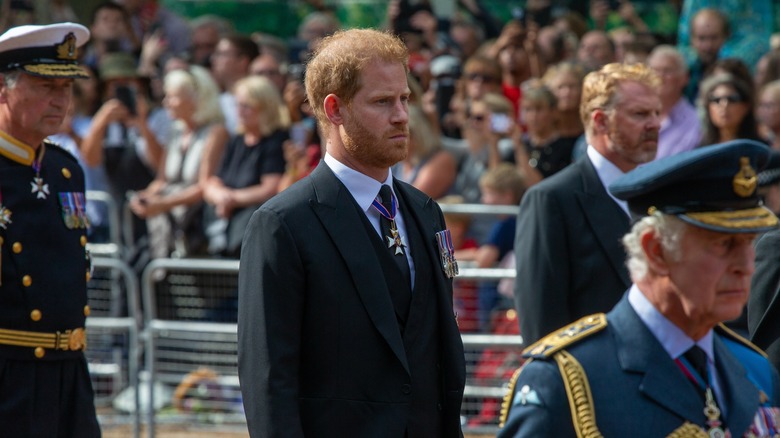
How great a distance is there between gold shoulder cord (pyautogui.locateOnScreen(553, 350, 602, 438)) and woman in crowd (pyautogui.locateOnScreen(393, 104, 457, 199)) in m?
6.00

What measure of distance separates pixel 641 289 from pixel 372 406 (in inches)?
51.4

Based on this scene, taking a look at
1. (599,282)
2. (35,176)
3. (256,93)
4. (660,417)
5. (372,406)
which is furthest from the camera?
(256,93)

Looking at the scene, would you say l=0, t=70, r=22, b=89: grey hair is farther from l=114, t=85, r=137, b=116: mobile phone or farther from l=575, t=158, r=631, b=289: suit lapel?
l=114, t=85, r=137, b=116: mobile phone

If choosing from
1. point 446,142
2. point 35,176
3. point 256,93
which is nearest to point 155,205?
point 256,93

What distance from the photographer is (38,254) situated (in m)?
5.50

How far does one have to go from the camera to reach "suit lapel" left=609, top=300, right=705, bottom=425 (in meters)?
3.05

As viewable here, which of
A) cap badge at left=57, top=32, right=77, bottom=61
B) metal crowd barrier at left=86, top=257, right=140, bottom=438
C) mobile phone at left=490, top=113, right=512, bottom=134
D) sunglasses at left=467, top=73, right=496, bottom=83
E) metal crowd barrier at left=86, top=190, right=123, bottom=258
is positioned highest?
cap badge at left=57, top=32, right=77, bottom=61

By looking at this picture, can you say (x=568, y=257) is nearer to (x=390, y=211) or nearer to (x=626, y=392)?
(x=390, y=211)

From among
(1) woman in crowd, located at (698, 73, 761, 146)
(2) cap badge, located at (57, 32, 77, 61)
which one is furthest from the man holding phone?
(2) cap badge, located at (57, 32, 77, 61)

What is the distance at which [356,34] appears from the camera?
4406mm

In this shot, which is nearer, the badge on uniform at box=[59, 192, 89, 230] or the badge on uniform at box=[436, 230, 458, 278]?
the badge on uniform at box=[436, 230, 458, 278]

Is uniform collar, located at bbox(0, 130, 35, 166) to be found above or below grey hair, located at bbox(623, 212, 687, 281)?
above

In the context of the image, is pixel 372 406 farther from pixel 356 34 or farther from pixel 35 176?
pixel 35 176

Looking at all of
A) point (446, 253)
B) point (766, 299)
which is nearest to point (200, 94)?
point (446, 253)
